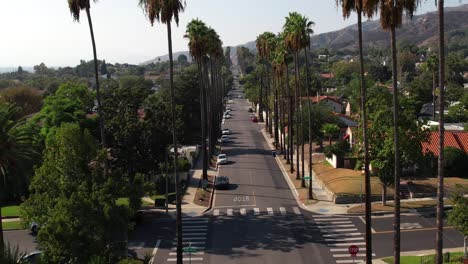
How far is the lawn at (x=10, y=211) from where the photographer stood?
46062mm

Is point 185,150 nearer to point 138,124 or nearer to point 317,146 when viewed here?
point 317,146

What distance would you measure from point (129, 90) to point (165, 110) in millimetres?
4276

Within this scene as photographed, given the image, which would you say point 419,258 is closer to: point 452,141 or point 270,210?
point 270,210

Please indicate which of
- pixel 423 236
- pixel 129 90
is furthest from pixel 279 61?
pixel 423 236

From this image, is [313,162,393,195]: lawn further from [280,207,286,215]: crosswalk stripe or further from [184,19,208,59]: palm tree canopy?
[184,19,208,59]: palm tree canopy

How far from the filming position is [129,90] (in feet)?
164

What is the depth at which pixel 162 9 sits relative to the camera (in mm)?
30594

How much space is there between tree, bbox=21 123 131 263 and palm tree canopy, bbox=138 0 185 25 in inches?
351

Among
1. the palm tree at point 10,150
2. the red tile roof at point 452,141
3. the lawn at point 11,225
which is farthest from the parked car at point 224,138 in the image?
the palm tree at point 10,150

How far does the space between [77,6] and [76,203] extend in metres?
18.1

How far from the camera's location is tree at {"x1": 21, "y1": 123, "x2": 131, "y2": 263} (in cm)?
2211

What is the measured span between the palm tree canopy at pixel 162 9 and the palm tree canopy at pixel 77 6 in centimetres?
699

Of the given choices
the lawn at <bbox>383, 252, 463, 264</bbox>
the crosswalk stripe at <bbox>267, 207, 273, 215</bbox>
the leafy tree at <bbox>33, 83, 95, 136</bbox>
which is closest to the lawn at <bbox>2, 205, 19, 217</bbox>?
the leafy tree at <bbox>33, 83, 95, 136</bbox>

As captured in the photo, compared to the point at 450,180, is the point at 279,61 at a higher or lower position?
higher
